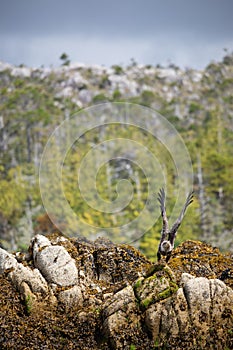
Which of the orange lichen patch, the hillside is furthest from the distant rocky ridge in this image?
the orange lichen patch

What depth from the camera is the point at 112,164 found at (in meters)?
72.0

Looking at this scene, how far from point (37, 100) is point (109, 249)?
102025 mm

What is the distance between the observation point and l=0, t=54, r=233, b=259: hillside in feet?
195

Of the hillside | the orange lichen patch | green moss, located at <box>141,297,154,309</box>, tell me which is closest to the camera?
green moss, located at <box>141,297,154,309</box>

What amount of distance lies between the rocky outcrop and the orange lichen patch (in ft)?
0.78

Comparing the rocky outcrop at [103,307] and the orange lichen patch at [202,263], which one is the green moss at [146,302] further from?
the orange lichen patch at [202,263]

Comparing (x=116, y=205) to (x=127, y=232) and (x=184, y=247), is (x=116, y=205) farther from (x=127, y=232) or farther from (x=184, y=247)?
(x=184, y=247)

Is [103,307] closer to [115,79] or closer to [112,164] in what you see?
[112,164]

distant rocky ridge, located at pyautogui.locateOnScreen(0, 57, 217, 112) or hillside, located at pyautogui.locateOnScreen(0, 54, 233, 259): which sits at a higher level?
distant rocky ridge, located at pyautogui.locateOnScreen(0, 57, 217, 112)

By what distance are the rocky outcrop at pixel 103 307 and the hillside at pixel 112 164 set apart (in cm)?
2382

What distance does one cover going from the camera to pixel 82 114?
92.2 metres

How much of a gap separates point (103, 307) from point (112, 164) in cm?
5738

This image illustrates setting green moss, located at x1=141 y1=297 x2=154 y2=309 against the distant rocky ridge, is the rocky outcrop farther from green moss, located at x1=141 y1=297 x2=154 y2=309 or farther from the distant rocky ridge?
the distant rocky ridge

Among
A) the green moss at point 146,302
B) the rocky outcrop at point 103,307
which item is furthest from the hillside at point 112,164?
the green moss at point 146,302
